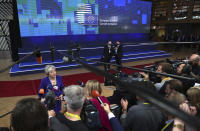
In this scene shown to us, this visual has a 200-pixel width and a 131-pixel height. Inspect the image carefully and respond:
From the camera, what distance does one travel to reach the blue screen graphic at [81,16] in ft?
23.2

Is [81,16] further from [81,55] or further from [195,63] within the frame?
[195,63]

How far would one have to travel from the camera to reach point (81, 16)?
27.1ft

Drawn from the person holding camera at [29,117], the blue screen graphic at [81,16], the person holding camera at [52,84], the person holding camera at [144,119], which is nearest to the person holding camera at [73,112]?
the person holding camera at [29,117]

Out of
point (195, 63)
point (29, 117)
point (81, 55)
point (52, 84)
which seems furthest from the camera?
point (81, 55)

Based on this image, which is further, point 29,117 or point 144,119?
point 144,119

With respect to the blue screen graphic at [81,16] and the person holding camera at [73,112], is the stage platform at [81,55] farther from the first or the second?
the person holding camera at [73,112]

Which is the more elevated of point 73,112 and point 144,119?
point 73,112

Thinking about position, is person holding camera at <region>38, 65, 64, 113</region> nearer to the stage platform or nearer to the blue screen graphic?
the stage platform

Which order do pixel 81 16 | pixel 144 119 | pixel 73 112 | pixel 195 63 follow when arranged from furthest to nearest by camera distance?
pixel 81 16, pixel 195 63, pixel 144 119, pixel 73 112

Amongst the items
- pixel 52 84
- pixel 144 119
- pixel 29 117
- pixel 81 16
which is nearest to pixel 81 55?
pixel 81 16

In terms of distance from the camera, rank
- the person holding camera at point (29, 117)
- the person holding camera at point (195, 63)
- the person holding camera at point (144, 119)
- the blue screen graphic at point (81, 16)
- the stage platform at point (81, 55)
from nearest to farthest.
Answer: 1. the person holding camera at point (29, 117)
2. the person holding camera at point (144, 119)
3. the person holding camera at point (195, 63)
4. the stage platform at point (81, 55)
5. the blue screen graphic at point (81, 16)

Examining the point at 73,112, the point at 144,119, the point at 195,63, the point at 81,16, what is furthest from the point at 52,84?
the point at 81,16

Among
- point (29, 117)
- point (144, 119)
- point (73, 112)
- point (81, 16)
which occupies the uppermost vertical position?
point (81, 16)

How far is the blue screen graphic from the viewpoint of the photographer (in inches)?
278
